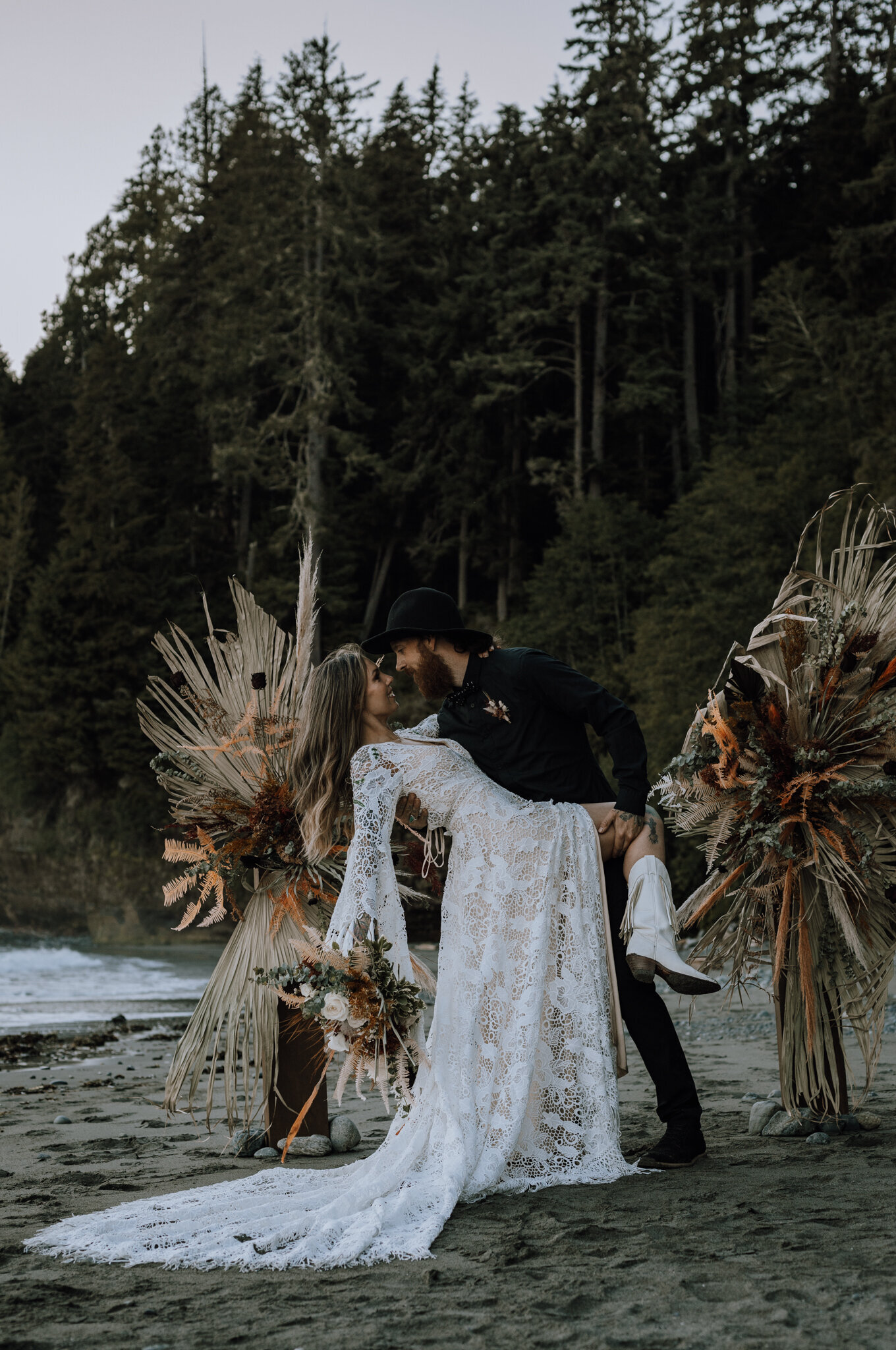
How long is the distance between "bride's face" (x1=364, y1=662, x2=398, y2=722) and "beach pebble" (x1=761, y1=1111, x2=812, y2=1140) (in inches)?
75.2

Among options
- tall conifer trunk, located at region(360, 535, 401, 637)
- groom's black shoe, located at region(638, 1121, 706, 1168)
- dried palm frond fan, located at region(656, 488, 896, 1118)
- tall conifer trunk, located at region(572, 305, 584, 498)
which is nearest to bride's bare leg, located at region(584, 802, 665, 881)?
dried palm frond fan, located at region(656, 488, 896, 1118)

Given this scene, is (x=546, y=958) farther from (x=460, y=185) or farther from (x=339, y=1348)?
(x=460, y=185)

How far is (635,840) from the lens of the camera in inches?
148

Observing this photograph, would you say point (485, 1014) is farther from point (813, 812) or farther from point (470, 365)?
point (470, 365)

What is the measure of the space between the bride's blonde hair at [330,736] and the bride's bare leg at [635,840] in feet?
2.61

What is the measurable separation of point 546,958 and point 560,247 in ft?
100

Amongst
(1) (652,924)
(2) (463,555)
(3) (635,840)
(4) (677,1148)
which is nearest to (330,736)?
(3) (635,840)

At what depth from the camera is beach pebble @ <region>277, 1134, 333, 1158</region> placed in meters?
4.27

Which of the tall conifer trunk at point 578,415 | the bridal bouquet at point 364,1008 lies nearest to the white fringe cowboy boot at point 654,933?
the bridal bouquet at point 364,1008

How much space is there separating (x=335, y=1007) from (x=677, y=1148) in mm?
1144

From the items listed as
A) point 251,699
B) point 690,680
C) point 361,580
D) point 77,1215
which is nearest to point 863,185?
point 690,680

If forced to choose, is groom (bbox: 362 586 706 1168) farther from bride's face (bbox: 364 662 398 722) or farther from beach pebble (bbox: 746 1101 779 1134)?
beach pebble (bbox: 746 1101 779 1134)

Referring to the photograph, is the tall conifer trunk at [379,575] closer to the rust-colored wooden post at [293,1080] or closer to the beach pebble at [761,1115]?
the rust-colored wooden post at [293,1080]

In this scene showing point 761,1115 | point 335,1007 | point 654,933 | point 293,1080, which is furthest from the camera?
point 293,1080
